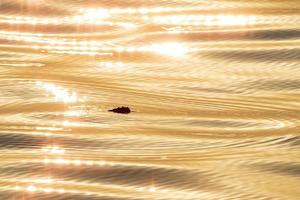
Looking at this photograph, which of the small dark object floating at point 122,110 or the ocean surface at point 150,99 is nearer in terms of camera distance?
the ocean surface at point 150,99

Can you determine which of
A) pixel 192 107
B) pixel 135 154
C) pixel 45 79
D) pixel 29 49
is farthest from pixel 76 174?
pixel 29 49

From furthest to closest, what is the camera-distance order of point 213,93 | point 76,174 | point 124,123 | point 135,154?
point 213,93, point 124,123, point 135,154, point 76,174

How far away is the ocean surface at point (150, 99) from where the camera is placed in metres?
3.18

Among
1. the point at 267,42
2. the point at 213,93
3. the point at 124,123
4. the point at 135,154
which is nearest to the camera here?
the point at 135,154

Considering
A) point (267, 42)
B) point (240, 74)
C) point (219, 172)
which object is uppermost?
point (267, 42)

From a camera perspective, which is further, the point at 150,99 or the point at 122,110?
the point at 150,99

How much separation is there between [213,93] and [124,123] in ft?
1.61

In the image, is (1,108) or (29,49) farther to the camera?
(29,49)

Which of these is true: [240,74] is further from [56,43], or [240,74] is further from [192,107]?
[56,43]

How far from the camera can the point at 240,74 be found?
14.1 feet

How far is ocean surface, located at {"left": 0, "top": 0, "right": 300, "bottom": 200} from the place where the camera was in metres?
3.18

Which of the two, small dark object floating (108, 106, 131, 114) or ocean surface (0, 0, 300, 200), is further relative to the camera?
small dark object floating (108, 106, 131, 114)

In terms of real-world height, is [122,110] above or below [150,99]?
below

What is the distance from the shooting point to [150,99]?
13.3 feet
